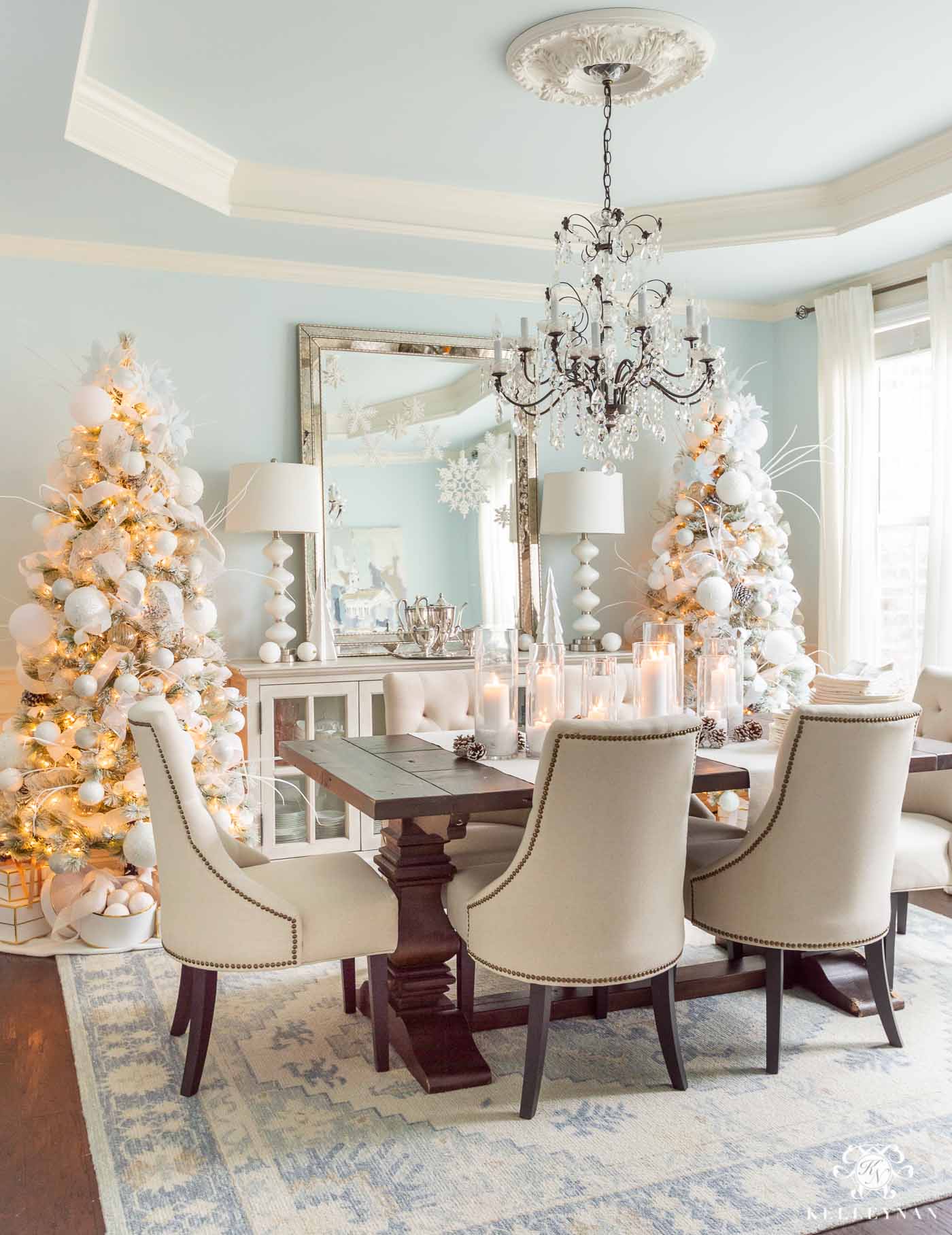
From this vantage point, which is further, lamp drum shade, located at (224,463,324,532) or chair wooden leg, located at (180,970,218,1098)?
lamp drum shade, located at (224,463,324,532)

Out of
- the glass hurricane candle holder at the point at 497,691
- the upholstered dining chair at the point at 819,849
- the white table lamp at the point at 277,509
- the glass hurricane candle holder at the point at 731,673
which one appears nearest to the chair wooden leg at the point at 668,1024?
the upholstered dining chair at the point at 819,849

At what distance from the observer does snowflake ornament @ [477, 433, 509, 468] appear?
5570mm

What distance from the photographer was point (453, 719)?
4223 millimetres

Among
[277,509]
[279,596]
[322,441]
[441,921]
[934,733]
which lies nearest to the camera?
[441,921]

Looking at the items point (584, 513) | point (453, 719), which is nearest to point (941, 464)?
point (584, 513)

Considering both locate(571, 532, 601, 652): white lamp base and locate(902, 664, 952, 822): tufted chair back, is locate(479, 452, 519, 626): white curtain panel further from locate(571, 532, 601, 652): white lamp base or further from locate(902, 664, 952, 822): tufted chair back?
locate(902, 664, 952, 822): tufted chair back

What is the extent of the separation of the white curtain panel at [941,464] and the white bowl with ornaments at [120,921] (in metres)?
3.58

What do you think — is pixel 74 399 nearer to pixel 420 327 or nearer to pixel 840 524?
pixel 420 327

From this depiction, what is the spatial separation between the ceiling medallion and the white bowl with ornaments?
313 centimetres

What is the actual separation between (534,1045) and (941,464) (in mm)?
3604

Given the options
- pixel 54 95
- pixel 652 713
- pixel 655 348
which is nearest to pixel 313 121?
pixel 54 95

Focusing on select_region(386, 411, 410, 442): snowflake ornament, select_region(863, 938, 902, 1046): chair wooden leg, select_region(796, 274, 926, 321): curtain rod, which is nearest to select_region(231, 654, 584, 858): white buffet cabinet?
select_region(386, 411, 410, 442): snowflake ornament

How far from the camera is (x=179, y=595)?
410cm

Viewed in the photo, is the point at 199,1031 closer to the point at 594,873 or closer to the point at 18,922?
the point at 594,873
